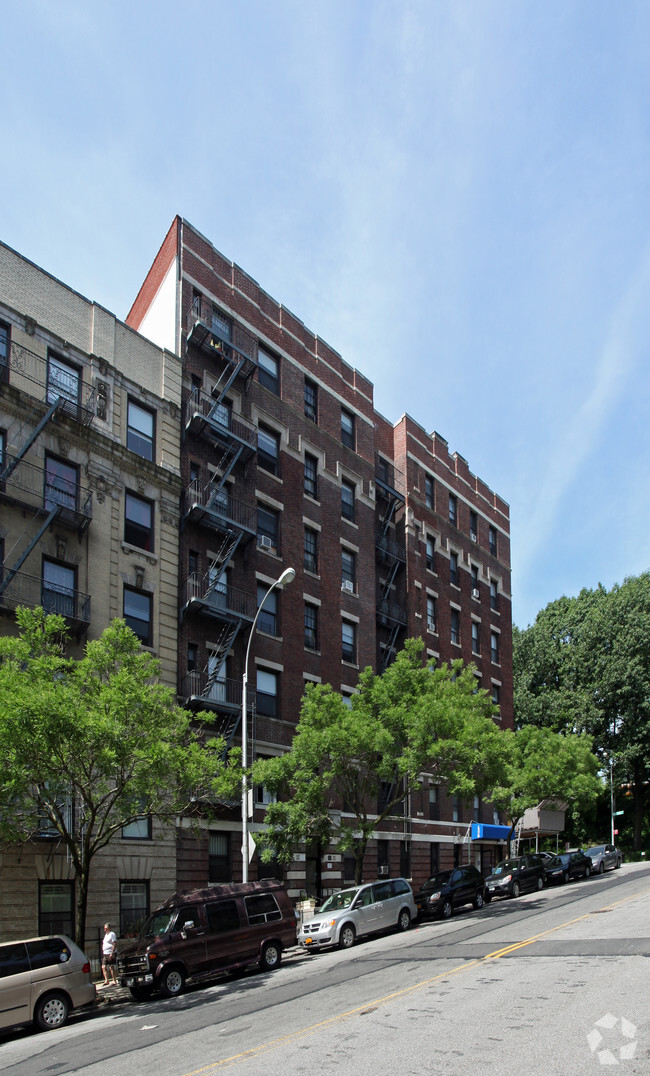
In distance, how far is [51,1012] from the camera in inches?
714

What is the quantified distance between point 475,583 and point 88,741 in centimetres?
3817

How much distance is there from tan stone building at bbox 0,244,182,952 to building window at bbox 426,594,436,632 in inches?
794

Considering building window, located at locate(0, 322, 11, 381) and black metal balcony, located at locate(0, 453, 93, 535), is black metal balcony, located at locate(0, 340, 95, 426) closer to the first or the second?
building window, located at locate(0, 322, 11, 381)

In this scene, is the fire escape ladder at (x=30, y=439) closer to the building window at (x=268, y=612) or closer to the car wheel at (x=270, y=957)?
the building window at (x=268, y=612)

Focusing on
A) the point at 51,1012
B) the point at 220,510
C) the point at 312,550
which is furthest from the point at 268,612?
the point at 51,1012

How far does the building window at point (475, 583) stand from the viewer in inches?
2127

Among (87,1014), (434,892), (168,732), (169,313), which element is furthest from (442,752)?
(169,313)

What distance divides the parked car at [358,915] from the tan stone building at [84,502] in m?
4.77

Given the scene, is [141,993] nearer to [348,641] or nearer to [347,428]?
[348,641]

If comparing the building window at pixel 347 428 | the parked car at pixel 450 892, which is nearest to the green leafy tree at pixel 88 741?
the parked car at pixel 450 892

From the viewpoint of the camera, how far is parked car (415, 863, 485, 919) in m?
30.0

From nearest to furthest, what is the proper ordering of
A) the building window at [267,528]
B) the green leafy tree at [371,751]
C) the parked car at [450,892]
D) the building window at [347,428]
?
the green leafy tree at [371,751]
the parked car at [450,892]
the building window at [267,528]
the building window at [347,428]

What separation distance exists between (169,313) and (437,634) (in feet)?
73.7

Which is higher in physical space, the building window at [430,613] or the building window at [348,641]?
the building window at [430,613]
